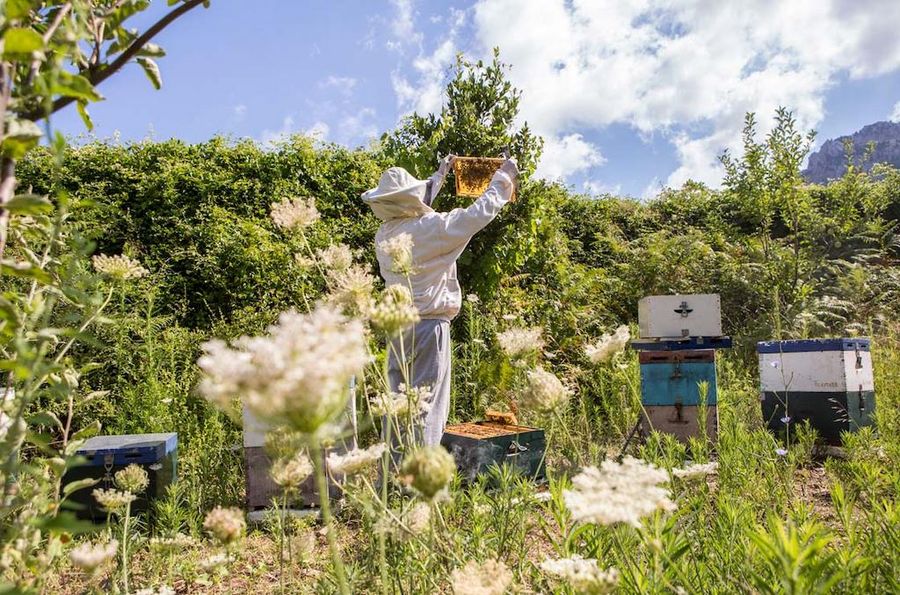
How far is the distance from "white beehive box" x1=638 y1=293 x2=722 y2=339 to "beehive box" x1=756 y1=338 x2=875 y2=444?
56 cm

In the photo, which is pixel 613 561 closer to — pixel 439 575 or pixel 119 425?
pixel 439 575

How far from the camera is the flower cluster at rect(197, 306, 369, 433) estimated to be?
2.42 feet

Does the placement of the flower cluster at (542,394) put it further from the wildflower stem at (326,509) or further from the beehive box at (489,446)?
the beehive box at (489,446)

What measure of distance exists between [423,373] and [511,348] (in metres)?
2.68

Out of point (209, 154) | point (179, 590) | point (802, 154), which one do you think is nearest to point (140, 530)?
point (179, 590)

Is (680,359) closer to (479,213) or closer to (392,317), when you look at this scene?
(479,213)

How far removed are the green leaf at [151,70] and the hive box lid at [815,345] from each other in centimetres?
529

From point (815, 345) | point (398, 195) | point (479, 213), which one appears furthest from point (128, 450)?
point (815, 345)

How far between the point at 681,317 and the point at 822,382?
119 cm

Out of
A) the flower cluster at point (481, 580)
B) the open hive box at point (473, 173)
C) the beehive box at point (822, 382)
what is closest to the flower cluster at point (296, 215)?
the flower cluster at point (481, 580)

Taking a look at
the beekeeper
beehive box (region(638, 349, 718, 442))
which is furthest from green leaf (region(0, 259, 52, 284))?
beehive box (region(638, 349, 718, 442))

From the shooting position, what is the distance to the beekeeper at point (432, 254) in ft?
14.7

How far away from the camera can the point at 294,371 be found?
2.38 ft

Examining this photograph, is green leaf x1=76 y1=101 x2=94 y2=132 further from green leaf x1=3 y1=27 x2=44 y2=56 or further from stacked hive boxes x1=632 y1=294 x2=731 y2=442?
stacked hive boxes x1=632 y1=294 x2=731 y2=442
